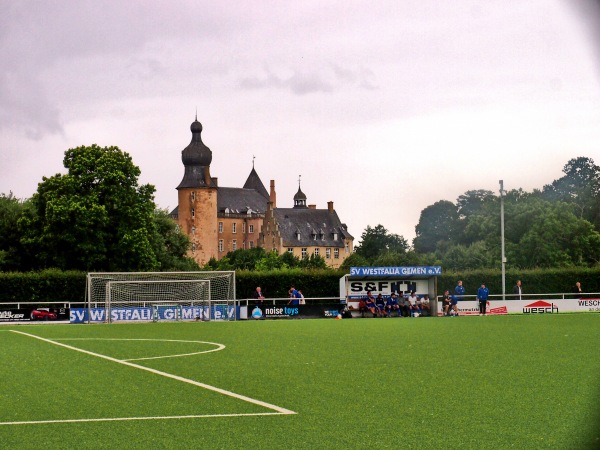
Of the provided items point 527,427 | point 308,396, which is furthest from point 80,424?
point 527,427

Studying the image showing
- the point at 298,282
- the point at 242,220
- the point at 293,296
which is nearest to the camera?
the point at 293,296

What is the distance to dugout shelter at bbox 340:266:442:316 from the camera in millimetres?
47594

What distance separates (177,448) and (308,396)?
12.7 ft

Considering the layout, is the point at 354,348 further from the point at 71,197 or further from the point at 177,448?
the point at 71,197

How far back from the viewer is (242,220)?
189 metres

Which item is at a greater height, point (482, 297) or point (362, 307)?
point (482, 297)

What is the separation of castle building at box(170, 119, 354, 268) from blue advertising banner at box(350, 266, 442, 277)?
340 feet

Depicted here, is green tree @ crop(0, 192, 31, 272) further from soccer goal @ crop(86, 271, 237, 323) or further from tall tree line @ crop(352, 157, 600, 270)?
tall tree line @ crop(352, 157, 600, 270)

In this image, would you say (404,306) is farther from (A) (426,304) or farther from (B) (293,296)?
(B) (293,296)

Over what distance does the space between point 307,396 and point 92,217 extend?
56501 mm

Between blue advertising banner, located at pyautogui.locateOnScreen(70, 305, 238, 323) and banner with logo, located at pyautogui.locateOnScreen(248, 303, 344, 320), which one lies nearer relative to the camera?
blue advertising banner, located at pyautogui.locateOnScreen(70, 305, 238, 323)

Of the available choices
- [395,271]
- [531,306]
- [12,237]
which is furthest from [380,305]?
[12,237]

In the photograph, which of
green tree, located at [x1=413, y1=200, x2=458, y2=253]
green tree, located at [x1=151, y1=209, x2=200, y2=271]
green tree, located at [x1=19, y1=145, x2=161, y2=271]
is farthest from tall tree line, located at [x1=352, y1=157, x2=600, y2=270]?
green tree, located at [x1=19, y1=145, x2=161, y2=271]

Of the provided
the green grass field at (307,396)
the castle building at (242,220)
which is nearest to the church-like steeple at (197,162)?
the castle building at (242,220)
